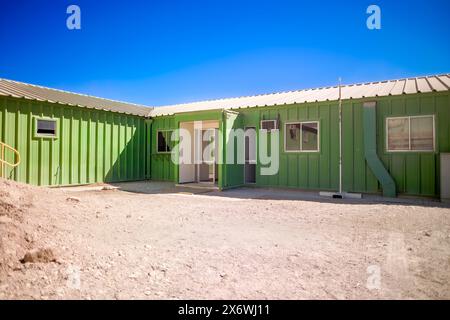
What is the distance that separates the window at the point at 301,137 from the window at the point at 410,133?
8.05 feet

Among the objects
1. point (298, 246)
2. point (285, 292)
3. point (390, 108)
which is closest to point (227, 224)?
point (298, 246)

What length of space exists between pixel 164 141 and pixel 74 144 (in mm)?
4450

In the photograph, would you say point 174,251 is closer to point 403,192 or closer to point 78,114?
point 403,192

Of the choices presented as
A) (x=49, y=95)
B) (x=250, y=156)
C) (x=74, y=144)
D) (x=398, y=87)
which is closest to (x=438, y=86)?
(x=398, y=87)

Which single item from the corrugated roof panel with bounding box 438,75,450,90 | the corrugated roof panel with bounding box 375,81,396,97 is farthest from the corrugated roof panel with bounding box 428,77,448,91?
the corrugated roof panel with bounding box 375,81,396,97

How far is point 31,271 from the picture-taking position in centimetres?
318

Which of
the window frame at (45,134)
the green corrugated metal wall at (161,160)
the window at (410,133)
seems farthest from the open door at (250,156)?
the window frame at (45,134)

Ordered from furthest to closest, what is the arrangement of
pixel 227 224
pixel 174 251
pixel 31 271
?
1. pixel 227 224
2. pixel 174 251
3. pixel 31 271

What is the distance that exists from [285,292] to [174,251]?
70.7 inches

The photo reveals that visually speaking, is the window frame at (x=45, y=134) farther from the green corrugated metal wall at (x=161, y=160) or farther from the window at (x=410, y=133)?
the window at (x=410, y=133)

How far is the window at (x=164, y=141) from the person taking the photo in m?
14.6

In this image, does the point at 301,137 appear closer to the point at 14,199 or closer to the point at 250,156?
the point at 250,156

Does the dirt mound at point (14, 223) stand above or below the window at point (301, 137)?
below

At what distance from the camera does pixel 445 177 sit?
8242 millimetres
